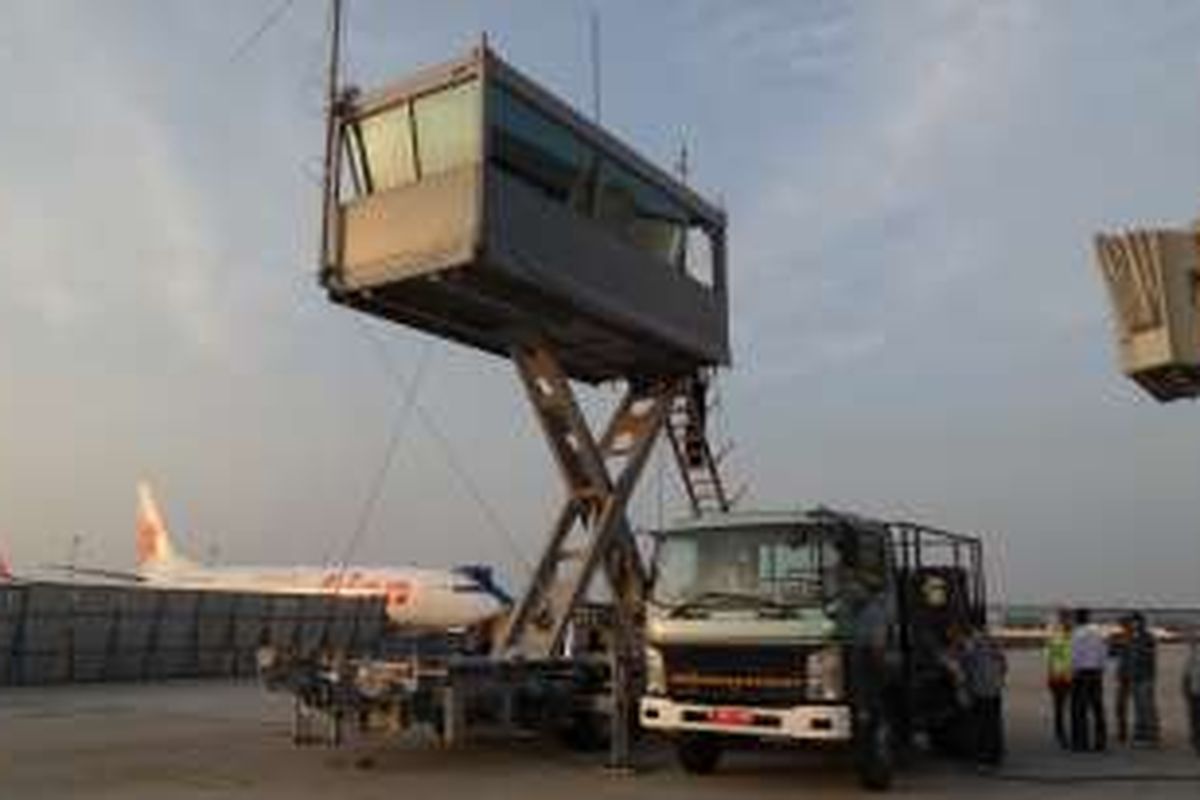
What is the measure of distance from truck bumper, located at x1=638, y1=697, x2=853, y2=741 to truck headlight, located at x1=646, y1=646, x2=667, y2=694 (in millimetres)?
105

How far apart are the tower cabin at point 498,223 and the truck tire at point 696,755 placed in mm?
5596

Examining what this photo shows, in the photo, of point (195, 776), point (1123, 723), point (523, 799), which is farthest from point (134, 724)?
point (1123, 723)

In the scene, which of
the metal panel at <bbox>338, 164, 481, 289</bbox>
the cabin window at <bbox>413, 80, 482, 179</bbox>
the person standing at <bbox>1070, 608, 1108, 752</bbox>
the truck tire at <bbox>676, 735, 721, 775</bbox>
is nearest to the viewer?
the truck tire at <bbox>676, 735, 721, 775</bbox>

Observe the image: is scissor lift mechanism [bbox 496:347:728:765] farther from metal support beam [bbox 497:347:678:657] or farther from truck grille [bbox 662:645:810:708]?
truck grille [bbox 662:645:810:708]

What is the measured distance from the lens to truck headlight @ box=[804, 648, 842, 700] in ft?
51.2

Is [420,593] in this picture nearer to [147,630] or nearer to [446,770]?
[147,630]

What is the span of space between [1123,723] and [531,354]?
9.41 m

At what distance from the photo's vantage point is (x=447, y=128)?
19297 mm

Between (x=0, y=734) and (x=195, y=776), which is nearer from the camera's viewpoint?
(x=195, y=776)

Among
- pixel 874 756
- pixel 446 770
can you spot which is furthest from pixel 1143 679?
pixel 446 770

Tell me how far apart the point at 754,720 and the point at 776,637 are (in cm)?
84

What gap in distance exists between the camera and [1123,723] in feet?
72.7

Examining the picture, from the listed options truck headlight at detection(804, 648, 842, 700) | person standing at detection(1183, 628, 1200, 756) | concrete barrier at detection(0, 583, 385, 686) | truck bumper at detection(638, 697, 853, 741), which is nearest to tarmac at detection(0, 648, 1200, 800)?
person standing at detection(1183, 628, 1200, 756)

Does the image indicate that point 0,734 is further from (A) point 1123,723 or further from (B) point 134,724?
(A) point 1123,723
